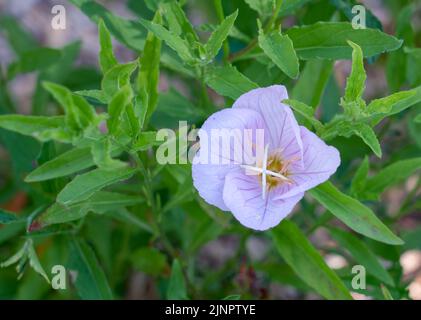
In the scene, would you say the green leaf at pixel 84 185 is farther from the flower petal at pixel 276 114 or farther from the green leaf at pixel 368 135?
the green leaf at pixel 368 135

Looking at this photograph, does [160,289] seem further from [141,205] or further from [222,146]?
[222,146]

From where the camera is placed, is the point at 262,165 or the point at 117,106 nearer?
the point at 117,106

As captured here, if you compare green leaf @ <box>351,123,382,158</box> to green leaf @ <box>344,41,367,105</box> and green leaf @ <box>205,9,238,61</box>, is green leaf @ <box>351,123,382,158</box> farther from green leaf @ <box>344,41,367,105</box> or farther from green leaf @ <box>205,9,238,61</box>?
green leaf @ <box>205,9,238,61</box>

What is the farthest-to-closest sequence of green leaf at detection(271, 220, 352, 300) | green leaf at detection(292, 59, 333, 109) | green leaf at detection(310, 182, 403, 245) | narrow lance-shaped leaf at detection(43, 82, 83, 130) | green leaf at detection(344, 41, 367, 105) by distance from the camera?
1. green leaf at detection(292, 59, 333, 109)
2. green leaf at detection(271, 220, 352, 300)
3. green leaf at detection(310, 182, 403, 245)
4. green leaf at detection(344, 41, 367, 105)
5. narrow lance-shaped leaf at detection(43, 82, 83, 130)

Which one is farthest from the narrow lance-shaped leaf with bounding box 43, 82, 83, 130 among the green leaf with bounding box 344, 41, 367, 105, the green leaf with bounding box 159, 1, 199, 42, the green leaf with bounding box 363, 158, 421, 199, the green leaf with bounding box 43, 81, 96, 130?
the green leaf with bounding box 363, 158, 421, 199

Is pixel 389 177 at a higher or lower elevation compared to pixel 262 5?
lower

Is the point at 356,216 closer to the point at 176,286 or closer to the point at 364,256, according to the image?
the point at 364,256

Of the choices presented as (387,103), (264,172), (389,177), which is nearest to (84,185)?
(264,172)
